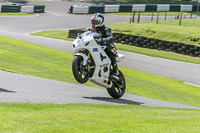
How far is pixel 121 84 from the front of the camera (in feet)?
38.3

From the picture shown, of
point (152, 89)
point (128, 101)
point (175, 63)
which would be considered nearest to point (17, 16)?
point (175, 63)

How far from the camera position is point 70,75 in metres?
15.0

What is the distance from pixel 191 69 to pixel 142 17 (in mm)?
29738

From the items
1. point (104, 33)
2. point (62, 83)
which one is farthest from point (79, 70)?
point (62, 83)

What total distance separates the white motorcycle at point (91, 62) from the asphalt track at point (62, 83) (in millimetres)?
532

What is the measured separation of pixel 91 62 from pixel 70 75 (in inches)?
190

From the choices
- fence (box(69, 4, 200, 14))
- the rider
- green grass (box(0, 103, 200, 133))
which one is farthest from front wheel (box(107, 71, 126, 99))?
fence (box(69, 4, 200, 14))

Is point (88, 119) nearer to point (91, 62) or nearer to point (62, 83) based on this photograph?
point (91, 62)

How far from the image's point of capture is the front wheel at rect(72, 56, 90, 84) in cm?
957

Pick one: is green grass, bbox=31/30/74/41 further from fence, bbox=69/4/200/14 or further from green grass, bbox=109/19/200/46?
fence, bbox=69/4/200/14

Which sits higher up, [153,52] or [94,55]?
[94,55]

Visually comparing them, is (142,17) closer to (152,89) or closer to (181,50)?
(181,50)

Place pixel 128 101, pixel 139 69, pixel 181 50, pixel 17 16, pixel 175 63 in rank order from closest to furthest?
pixel 128 101
pixel 139 69
pixel 175 63
pixel 181 50
pixel 17 16

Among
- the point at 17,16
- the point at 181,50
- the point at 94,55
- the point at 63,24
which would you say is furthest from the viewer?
the point at 17,16
